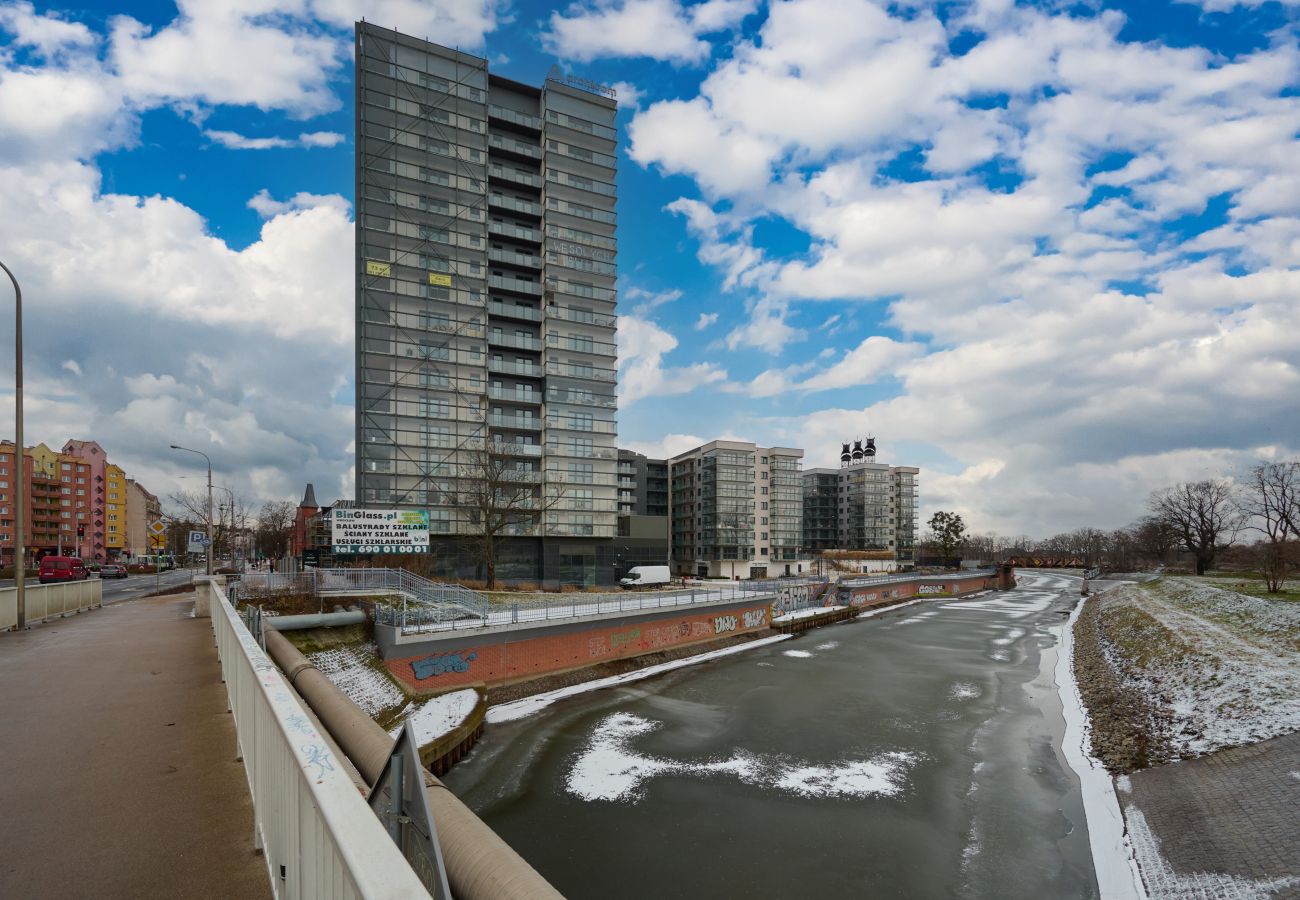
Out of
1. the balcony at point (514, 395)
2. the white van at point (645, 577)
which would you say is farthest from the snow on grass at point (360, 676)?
the balcony at point (514, 395)

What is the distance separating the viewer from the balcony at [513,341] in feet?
195

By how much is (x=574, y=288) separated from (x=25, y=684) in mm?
56353

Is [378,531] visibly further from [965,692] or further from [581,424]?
[965,692]

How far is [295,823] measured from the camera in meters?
3.05

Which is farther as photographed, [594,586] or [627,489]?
[627,489]

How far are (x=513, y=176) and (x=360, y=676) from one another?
177 ft

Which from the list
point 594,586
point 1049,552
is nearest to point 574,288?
point 594,586

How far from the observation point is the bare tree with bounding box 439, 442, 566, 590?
48.3 m

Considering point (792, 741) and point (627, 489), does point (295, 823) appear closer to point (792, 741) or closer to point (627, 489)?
point (792, 741)

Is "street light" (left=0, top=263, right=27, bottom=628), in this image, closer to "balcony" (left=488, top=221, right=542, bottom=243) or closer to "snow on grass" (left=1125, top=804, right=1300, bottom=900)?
"snow on grass" (left=1125, top=804, right=1300, bottom=900)

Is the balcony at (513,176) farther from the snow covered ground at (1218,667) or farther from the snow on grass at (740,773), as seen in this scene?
the snow covered ground at (1218,667)

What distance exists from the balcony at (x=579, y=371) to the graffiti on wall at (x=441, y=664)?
39.0 meters

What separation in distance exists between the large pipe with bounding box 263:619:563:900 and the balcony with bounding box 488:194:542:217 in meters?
61.8

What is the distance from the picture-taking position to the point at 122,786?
→ 20.1ft
